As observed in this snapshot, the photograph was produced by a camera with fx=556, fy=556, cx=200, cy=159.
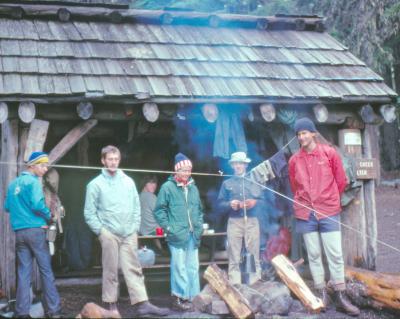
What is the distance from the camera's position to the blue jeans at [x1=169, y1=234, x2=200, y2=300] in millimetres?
6879

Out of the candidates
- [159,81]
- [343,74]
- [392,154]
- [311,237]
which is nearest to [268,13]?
[392,154]

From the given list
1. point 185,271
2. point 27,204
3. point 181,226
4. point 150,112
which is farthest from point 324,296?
point 27,204

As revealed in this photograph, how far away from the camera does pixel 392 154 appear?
2244cm

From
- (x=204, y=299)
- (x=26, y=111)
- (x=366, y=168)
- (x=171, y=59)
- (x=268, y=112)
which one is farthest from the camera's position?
(x=171, y=59)

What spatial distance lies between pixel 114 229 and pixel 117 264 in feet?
1.38

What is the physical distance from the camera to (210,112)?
302 inches

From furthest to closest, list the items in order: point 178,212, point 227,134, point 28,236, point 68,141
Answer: point 227,134
point 68,141
point 178,212
point 28,236

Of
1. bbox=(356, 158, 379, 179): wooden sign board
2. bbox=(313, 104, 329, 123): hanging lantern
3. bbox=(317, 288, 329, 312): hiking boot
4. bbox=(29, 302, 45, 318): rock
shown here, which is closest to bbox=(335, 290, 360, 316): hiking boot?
bbox=(317, 288, 329, 312): hiking boot

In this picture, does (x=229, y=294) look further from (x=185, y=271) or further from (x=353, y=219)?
(x=353, y=219)

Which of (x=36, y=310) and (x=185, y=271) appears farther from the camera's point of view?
(x=185, y=271)

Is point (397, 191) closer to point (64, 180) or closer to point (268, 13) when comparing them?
point (268, 13)

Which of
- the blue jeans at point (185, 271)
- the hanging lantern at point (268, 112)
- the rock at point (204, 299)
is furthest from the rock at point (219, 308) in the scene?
the hanging lantern at point (268, 112)

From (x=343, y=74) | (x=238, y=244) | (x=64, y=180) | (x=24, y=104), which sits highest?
(x=343, y=74)

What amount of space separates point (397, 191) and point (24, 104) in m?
15.9
